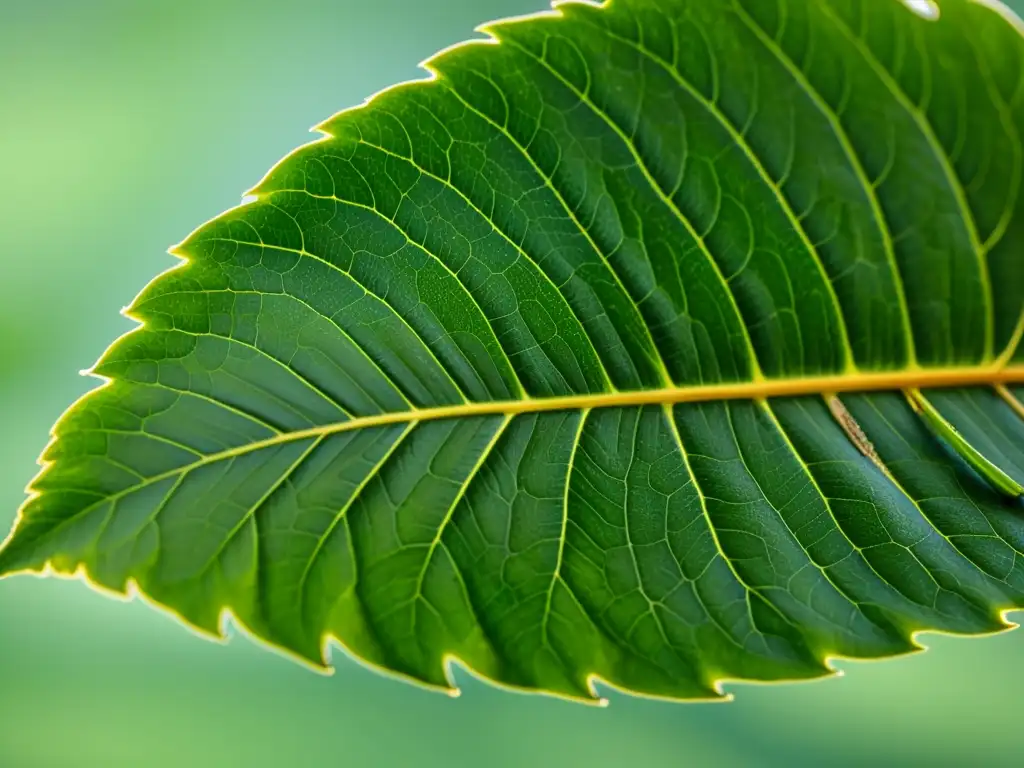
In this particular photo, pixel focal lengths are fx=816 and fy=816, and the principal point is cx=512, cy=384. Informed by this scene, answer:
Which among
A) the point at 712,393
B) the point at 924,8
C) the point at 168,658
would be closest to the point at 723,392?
the point at 712,393

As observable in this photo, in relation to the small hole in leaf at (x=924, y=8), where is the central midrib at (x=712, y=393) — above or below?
below

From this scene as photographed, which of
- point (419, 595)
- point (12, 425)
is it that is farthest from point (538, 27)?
point (12, 425)

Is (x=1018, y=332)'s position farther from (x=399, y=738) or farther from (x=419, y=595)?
(x=399, y=738)

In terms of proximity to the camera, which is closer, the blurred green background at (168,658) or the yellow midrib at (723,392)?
the yellow midrib at (723,392)

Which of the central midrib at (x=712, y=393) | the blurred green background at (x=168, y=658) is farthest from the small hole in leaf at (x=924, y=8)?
the blurred green background at (x=168, y=658)

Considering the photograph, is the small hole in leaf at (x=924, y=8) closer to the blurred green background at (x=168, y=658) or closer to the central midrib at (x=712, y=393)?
the central midrib at (x=712, y=393)

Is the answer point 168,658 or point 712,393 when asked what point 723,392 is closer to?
point 712,393

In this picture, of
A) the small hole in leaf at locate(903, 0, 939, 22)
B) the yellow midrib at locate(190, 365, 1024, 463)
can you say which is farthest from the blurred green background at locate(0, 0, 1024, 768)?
the small hole in leaf at locate(903, 0, 939, 22)
